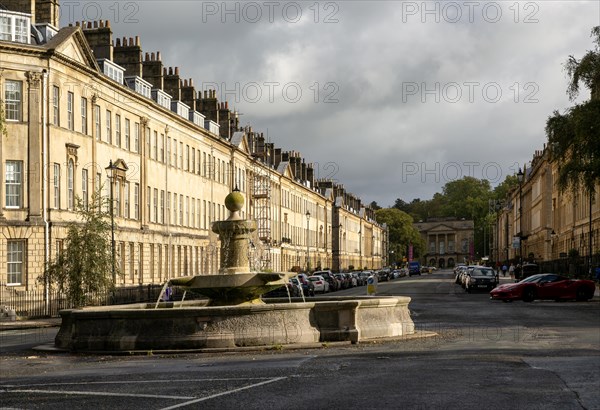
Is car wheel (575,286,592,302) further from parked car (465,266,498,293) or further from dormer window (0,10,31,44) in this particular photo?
dormer window (0,10,31,44)

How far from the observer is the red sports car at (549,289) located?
151ft

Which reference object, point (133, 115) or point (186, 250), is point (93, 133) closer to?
point (133, 115)

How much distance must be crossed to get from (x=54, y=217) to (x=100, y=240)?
9708 millimetres

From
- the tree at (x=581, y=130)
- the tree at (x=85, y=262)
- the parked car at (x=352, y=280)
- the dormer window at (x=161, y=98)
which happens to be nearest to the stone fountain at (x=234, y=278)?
the tree at (x=85, y=262)

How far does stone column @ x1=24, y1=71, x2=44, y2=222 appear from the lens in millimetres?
45938

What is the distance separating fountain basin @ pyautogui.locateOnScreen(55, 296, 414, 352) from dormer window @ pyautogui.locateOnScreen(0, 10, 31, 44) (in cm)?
2943

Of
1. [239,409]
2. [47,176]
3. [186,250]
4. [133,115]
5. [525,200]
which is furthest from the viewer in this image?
[525,200]

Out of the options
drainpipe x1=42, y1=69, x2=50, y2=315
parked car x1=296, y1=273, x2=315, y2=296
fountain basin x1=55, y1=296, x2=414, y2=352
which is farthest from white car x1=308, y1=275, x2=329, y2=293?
fountain basin x1=55, y1=296, x2=414, y2=352

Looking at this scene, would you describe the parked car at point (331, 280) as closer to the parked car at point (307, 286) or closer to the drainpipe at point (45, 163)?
the parked car at point (307, 286)

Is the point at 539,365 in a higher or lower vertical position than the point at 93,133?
lower

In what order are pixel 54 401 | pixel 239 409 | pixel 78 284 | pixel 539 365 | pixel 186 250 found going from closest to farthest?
1. pixel 239 409
2. pixel 54 401
3. pixel 539 365
4. pixel 78 284
5. pixel 186 250

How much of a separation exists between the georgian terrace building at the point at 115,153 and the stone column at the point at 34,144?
51 mm

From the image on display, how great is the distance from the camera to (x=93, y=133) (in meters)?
52.7

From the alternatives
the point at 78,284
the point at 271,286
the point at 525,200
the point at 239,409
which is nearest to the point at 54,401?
the point at 239,409
